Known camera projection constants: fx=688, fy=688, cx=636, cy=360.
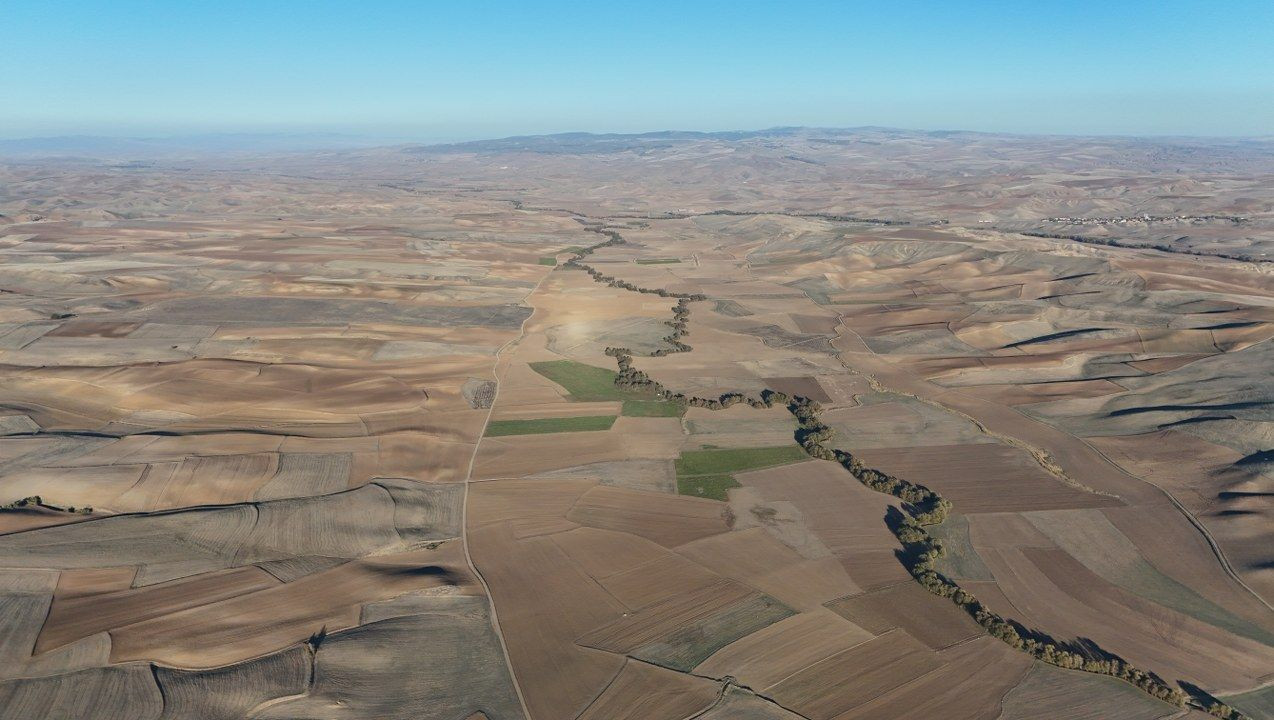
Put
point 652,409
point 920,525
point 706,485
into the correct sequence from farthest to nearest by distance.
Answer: point 652,409 → point 706,485 → point 920,525

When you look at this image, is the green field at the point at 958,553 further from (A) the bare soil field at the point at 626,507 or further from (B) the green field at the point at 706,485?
(B) the green field at the point at 706,485

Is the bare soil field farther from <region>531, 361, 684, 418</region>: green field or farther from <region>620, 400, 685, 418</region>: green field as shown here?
<region>531, 361, 684, 418</region>: green field

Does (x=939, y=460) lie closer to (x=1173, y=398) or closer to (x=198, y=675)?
(x=1173, y=398)

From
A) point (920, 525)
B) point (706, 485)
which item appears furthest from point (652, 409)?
point (920, 525)

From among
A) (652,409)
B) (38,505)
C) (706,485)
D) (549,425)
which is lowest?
(706,485)

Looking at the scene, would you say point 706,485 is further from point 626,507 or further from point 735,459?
point 626,507

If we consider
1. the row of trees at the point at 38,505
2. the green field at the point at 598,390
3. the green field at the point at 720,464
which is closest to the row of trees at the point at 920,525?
the green field at the point at 598,390
